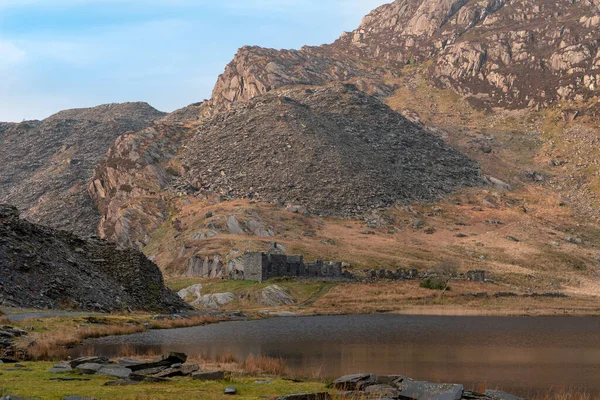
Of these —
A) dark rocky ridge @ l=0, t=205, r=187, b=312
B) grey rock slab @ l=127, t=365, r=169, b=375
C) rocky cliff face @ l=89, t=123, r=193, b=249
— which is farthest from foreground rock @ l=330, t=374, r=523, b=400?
rocky cliff face @ l=89, t=123, r=193, b=249

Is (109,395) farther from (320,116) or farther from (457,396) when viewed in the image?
(320,116)

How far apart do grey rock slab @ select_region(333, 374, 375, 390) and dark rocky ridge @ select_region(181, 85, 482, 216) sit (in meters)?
109

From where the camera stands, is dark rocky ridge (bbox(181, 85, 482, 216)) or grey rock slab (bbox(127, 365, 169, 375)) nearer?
grey rock slab (bbox(127, 365, 169, 375))

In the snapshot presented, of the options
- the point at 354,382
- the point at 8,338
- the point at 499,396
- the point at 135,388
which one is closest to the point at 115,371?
the point at 135,388

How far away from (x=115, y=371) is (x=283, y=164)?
12201cm

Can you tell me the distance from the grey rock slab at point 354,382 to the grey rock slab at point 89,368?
8.59 metres

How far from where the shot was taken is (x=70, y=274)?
180 feet

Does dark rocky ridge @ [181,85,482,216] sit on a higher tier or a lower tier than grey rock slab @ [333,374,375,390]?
higher

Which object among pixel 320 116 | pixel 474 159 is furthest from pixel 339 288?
pixel 474 159

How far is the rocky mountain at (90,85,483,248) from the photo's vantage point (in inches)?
5340

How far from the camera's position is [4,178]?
194 metres

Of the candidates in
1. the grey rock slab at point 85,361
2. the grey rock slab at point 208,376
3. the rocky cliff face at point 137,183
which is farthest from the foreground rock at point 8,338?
the rocky cliff face at point 137,183

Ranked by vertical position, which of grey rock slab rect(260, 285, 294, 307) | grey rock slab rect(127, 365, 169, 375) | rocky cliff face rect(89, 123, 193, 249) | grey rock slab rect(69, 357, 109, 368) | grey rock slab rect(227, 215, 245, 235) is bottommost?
grey rock slab rect(260, 285, 294, 307)

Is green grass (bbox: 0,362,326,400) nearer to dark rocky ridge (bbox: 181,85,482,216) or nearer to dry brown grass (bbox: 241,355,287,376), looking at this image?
dry brown grass (bbox: 241,355,287,376)
